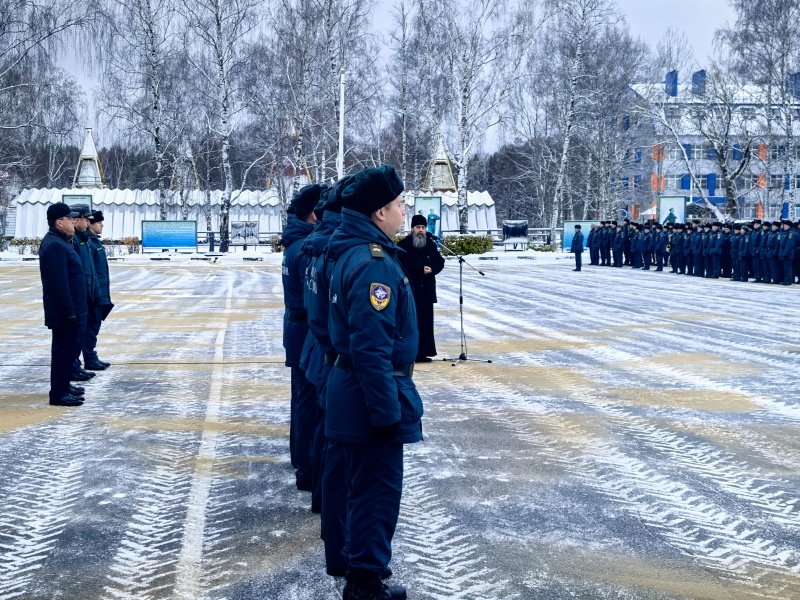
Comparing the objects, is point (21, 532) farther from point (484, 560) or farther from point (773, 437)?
point (773, 437)

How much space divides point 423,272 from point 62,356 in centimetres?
426

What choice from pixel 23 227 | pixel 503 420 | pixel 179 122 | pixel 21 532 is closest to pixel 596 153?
pixel 179 122

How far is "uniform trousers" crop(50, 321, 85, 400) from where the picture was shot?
866 cm

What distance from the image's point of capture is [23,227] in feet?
173

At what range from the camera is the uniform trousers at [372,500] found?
4059mm

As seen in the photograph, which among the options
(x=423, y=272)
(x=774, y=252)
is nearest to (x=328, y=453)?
(x=423, y=272)

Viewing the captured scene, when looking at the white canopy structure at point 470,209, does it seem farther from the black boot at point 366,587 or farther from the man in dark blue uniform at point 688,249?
the black boot at point 366,587

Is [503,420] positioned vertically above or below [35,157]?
below

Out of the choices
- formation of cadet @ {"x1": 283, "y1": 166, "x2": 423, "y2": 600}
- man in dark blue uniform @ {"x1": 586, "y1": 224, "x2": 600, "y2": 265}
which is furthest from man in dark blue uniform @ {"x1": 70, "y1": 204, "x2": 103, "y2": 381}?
man in dark blue uniform @ {"x1": 586, "y1": 224, "x2": 600, "y2": 265}

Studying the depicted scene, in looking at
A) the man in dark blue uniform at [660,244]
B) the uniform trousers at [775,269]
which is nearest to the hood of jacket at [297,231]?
the uniform trousers at [775,269]

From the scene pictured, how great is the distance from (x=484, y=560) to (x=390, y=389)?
1335mm

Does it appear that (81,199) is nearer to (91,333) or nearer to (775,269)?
(775,269)

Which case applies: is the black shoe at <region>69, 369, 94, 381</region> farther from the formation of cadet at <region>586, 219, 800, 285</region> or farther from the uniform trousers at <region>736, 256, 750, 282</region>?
the uniform trousers at <region>736, 256, 750, 282</region>

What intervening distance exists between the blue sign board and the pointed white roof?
1616cm
